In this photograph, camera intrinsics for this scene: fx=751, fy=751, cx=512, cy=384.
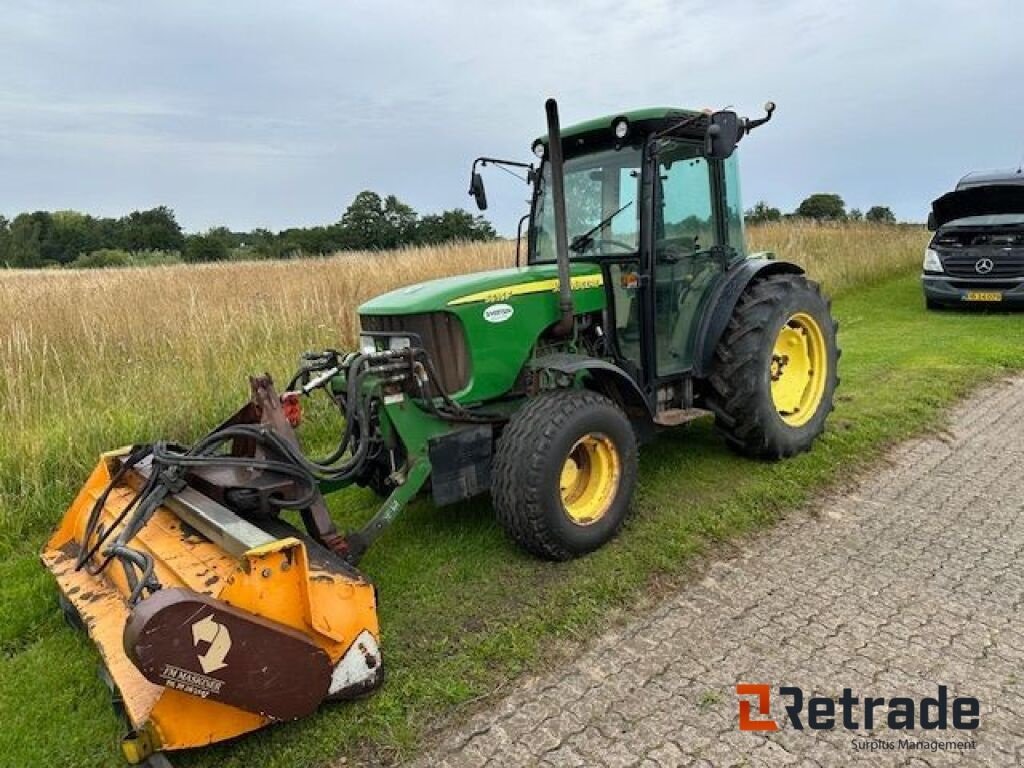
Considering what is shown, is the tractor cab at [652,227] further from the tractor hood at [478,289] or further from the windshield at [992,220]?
the windshield at [992,220]

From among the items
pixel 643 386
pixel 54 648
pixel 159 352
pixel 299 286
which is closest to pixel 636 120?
pixel 643 386

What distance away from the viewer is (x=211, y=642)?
2.23 m

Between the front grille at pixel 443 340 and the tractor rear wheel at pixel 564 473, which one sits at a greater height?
the front grille at pixel 443 340

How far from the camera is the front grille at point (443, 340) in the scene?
3668mm

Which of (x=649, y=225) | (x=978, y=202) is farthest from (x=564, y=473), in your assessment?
(x=978, y=202)

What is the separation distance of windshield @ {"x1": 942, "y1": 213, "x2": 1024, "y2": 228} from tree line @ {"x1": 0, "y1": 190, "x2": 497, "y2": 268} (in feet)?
23.8

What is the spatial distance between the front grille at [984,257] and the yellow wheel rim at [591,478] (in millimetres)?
9789

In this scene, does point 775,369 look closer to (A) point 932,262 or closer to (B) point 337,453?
(B) point 337,453

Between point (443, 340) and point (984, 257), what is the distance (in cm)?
1035

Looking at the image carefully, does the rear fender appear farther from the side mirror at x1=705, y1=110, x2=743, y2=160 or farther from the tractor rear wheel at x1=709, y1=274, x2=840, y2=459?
the side mirror at x1=705, y1=110, x2=743, y2=160

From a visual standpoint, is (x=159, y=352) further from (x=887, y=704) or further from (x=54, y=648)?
(x=887, y=704)

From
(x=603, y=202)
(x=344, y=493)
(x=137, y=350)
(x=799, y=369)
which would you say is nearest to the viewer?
(x=603, y=202)

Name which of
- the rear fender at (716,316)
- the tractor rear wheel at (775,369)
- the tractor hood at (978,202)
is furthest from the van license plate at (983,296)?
the rear fender at (716,316)

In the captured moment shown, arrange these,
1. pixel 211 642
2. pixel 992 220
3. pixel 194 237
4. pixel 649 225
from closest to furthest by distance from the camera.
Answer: pixel 211 642, pixel 649 225, pixel 992 220, pixel 194 237
